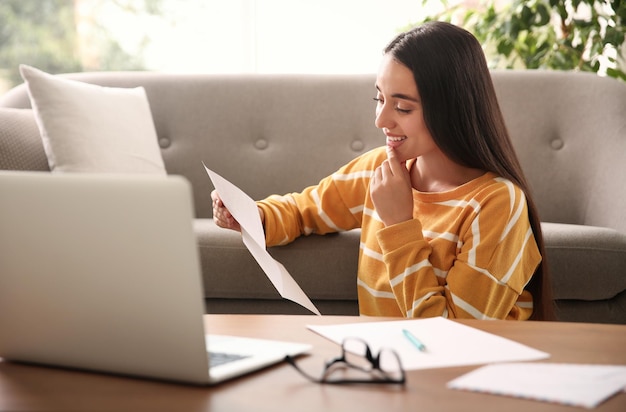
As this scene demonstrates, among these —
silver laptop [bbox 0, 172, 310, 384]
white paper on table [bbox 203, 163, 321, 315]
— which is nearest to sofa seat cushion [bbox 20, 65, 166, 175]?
white paper on table [bbox 203, 163, 321, 315]

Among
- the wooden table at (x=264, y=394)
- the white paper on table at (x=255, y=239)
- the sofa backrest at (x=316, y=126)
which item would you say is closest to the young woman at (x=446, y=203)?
the white paper on table at (x=255, y=239)

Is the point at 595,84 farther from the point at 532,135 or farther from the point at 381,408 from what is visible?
the point at 381,408

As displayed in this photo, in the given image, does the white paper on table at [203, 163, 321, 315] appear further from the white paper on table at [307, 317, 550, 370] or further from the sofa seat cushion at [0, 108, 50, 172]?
the sofa seat cushion at [0, 108, 50, 172]

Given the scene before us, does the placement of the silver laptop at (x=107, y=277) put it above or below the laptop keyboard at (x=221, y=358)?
above

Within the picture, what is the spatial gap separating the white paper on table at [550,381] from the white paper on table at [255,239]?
0.52 m

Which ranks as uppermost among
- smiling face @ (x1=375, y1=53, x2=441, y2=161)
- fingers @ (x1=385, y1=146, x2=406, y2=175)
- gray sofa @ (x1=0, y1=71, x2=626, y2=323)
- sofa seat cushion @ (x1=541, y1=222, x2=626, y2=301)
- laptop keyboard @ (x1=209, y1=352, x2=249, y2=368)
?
smiling face @ (x1=375, y1=53, x2=441, y2=161)

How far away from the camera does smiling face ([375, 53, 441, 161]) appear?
160cm

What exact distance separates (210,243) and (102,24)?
222 cm

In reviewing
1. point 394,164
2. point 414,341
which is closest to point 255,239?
point 394,164

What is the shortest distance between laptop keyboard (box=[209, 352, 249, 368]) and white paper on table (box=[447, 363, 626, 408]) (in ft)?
0.74

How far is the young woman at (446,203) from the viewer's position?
149cm

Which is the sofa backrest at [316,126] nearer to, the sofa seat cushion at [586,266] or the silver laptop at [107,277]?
the sofa seat cushion at [586,266]

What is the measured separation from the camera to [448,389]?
30.8 inches

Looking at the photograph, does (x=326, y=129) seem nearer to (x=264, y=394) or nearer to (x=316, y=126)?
(x=316, y=126)
